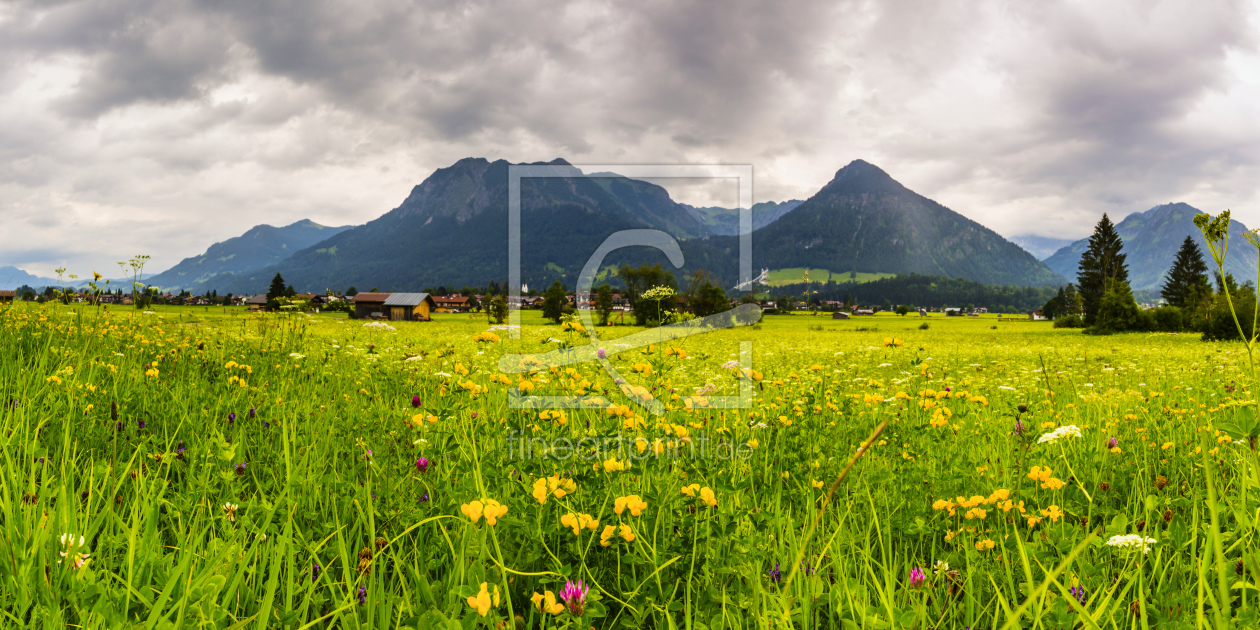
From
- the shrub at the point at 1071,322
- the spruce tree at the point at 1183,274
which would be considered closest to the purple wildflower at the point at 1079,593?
the shrub at the point at 1071,322

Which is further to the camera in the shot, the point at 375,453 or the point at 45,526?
the point at 375,453

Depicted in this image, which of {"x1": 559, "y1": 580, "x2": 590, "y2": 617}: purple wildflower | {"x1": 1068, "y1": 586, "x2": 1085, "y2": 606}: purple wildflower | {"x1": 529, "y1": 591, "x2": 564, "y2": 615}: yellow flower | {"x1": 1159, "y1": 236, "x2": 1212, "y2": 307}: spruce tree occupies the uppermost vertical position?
{"x1": 1159, "y1": 236, "x2": 1212, "y2": 307}: spruce tree

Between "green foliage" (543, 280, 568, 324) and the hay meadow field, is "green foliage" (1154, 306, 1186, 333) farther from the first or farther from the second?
the hay meadow field

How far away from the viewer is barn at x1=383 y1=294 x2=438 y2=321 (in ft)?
Result: 236

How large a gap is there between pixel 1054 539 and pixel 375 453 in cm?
335

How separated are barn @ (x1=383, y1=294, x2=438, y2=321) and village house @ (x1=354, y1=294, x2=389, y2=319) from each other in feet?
4.03

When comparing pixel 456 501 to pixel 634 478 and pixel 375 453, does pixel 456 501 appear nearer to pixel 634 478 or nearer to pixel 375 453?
pixel 634 478

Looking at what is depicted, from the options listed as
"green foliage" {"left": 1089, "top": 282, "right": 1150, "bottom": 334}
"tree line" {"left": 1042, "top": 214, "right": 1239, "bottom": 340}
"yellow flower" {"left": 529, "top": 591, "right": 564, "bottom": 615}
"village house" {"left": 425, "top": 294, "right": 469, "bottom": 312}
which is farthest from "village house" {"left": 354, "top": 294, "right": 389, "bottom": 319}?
"yellow flower" {"left": 529, "top": 591, "right": 564, "bottom": 615}

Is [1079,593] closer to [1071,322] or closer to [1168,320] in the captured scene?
[1168,320]

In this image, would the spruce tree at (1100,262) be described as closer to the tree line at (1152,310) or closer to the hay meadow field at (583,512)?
the tree line at (1152,310)

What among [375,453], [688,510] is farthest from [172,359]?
[688,510]

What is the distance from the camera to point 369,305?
7919cm

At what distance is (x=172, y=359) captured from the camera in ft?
17.1

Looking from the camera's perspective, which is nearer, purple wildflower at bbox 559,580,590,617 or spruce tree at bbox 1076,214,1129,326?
purple wildflower at bbox 559,580,590,617
